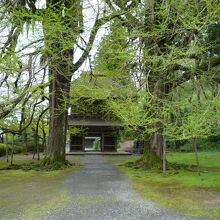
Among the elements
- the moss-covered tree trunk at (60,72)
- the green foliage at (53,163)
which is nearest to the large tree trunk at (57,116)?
the moss-covered tree trunk at (60,72)

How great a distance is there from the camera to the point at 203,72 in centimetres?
1227

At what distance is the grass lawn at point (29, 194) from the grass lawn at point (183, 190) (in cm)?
228

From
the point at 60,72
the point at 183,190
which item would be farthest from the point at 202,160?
the point at 60,72

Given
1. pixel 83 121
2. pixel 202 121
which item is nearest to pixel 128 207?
pixel 202 121

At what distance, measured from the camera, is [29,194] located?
830 cm

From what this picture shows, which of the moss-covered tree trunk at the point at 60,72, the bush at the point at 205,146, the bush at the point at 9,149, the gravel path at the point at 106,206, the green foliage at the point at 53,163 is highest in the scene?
the moss-covered tree trunk at the point at 60,72

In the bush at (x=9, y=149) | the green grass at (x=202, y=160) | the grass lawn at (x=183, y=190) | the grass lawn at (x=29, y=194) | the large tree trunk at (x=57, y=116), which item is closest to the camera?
the grass lawn at (x=29, y=194)

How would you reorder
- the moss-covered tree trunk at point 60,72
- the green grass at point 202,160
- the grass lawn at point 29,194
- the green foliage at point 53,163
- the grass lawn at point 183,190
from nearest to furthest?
the grass lawn at point 29,194 → the grass lawn at point 183,190 → the moss-covered tree trunk at point 60,72 → the green foliage at point 53,163 → the green grass at point 202,160

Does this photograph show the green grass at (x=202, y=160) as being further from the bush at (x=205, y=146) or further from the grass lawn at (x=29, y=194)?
the grass lawn at (x=29, y=194)

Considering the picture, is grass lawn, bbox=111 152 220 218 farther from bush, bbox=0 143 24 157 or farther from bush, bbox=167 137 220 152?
bush, bbox=0 143 24 157

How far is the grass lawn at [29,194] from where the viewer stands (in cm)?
650

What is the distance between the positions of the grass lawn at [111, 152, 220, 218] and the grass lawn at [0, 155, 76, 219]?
228 centimetres

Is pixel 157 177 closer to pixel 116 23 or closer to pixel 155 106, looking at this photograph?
pixel 155 106

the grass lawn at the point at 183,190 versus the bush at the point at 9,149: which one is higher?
the bush at the point at 9,149
